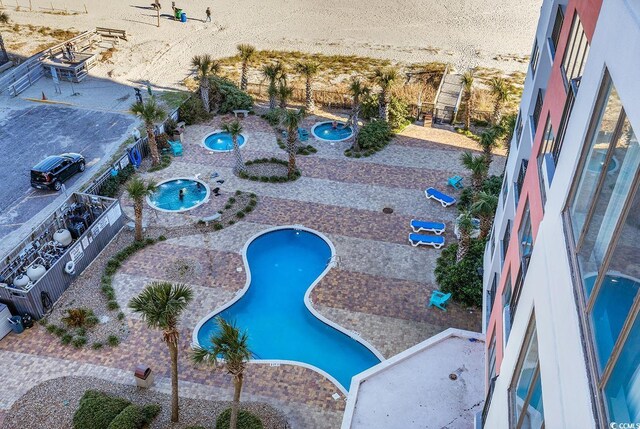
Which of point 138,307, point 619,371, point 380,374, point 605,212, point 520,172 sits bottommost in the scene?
point 380,374

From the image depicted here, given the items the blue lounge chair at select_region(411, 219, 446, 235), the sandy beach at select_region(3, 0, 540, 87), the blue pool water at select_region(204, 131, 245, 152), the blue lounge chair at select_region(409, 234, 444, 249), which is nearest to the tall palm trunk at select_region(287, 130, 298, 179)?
the blue pool water at select_region(204, 131, 245, 152)

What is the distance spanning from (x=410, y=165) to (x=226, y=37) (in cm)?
3514

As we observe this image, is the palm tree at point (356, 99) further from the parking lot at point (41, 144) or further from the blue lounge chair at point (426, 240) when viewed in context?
the parking lot at point (41, 144)

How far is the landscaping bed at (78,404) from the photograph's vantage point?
814 inches

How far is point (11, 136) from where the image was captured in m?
40.6

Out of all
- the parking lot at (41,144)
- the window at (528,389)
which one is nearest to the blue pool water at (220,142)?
the parking lot at (41,144)

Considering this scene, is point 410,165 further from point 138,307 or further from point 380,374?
point 138,307

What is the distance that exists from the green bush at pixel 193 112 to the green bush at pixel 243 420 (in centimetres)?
2804

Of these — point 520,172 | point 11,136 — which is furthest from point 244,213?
point 11,136

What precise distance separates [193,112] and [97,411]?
2817 centimetres

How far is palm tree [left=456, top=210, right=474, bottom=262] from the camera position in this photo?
26.4 metres

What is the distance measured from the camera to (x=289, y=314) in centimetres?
2644

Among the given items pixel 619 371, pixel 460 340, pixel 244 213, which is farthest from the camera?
pixel 244 213

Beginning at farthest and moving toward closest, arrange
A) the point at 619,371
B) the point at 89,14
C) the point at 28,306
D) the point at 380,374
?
the point at 89,14, the point at 28,306, the point at 380,374, the point at 619,371
